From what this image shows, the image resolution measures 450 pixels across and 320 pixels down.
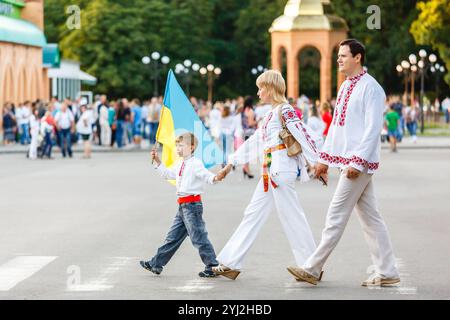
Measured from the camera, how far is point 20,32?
59.6 m

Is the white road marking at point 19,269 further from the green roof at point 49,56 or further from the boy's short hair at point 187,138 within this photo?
the green roof at point 49,56

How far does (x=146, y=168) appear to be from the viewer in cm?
3084

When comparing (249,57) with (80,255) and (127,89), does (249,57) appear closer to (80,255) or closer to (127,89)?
(127,89)

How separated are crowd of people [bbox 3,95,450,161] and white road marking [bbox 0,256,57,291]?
14585mm

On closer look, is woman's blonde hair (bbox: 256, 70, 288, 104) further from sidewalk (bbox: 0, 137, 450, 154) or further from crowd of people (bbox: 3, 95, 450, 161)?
sidewalk (bbox: 0, 137, 450, 154)

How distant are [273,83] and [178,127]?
3.70ft

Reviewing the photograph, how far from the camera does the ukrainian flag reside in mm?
11656

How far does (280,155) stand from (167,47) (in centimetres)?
8506

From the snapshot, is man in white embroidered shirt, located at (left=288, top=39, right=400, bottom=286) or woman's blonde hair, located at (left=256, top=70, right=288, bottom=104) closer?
man in white embroidered shirt, located at (left=288, top=39, right=400, bottom=286)

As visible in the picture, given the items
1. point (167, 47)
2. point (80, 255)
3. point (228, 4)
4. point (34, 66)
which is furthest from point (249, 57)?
point (80, 255)

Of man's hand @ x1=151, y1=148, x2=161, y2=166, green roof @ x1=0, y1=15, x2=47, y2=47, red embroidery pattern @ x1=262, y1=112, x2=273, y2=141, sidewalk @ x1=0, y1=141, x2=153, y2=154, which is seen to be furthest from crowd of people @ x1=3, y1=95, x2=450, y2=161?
red embroidery pattern @ x1=262, y1=112, x2=273, y2=141

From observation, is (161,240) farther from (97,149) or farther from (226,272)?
(97,149)

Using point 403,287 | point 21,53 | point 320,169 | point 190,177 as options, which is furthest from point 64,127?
point 403,287

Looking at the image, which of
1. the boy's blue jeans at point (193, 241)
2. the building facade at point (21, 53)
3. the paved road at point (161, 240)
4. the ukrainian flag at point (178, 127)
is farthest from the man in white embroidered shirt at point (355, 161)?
the building facade at point (21, 53)
